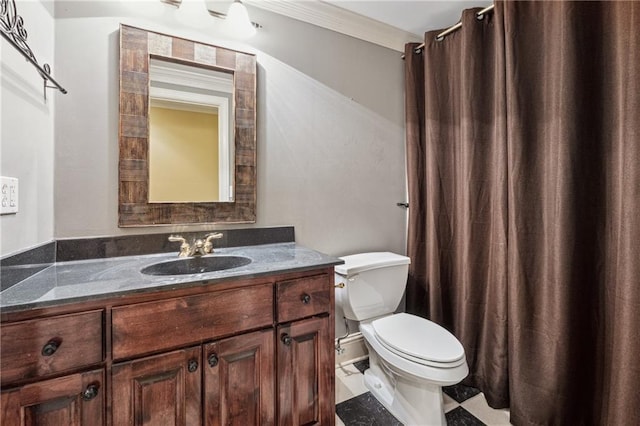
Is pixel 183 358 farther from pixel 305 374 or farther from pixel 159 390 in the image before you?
pixel 305 374

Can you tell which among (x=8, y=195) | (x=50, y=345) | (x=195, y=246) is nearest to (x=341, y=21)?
(x=195, y=246)

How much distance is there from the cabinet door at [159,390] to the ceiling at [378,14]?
5.69 feet

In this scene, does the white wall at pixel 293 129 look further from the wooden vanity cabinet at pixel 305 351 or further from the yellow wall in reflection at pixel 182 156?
the wooden vanity cabinet at pixel 305 351

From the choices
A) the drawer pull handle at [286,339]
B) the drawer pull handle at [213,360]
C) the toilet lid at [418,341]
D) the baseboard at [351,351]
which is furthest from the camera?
the baseboard at [351,351]

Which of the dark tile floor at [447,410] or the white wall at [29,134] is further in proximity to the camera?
the dark tile floor at [447,410]

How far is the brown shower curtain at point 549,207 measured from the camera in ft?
3.63

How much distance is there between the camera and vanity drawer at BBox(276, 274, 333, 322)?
46.2 inches

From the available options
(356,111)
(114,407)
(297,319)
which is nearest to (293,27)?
(356,111)

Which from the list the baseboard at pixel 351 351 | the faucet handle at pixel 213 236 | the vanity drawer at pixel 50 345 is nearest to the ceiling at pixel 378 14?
the faucet handle at pixel 213 236

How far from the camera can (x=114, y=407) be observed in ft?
3.00

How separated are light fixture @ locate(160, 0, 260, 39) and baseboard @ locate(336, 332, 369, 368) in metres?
1.89

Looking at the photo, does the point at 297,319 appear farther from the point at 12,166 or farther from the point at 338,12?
the point at 338,12

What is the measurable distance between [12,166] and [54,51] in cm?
59

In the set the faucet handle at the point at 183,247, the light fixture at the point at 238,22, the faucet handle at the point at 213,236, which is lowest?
the faucet handle at the point at 183,247
